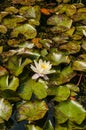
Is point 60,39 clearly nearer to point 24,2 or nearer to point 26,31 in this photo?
point 26,31

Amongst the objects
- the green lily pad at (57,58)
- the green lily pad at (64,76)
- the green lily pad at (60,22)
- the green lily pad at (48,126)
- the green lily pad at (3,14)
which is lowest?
the green lily pad at (48,126)

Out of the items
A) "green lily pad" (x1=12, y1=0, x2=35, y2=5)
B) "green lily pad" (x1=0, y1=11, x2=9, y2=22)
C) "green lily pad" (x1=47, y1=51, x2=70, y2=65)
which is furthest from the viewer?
"green lily pad" (x1=12, y1=0, x2=35, y2=5)

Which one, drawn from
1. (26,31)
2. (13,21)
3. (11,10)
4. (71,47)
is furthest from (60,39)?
(11,10)

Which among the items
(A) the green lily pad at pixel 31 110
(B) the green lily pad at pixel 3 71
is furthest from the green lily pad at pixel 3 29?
(A) the green lily pad at pixel 31 110

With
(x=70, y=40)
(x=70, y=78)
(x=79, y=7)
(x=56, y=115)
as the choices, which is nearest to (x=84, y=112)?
(x=56, y=115)

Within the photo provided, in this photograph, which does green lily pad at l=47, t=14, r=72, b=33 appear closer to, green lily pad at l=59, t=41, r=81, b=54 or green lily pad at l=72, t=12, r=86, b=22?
green lily pad at l=72, t=12, r=86, b=22

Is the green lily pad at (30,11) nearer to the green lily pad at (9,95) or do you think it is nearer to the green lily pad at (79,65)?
the green lily pad at (79,65)

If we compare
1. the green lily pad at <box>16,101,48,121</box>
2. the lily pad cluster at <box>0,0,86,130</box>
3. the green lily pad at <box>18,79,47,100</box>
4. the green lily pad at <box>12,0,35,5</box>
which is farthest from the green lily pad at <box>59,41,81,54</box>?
the green lily pad at <box>12,0,35,5</box>

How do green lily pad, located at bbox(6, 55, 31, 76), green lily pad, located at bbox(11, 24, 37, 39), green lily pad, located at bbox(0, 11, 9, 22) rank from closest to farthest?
green lily pad, located at bbox(6, 55, 31, 76) → green lily pad, located at bbox(11, 24, 37, 39) → green lily pad, located at bbox(0, 11, 9, 22)
